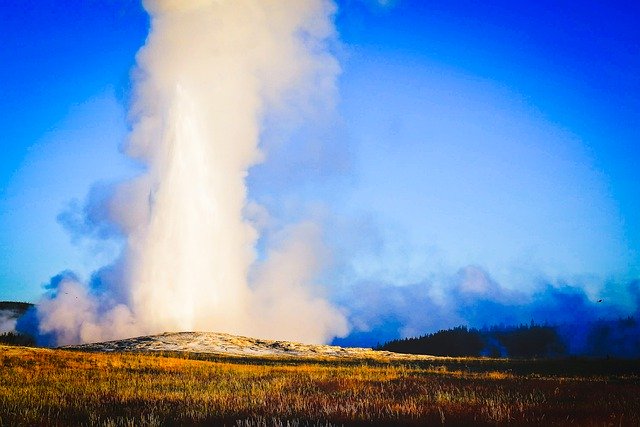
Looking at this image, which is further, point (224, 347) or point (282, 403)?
point (224, 347)

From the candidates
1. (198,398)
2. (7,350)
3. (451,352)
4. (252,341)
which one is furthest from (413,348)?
(198,398)

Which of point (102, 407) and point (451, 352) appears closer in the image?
point (102, 407)

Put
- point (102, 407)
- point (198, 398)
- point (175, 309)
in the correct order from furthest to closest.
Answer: point (175, 309) < point (198, 398) < point (102, 407)

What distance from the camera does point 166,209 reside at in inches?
2840

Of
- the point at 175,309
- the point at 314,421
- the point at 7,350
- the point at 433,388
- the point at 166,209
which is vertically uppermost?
the point at 166,209

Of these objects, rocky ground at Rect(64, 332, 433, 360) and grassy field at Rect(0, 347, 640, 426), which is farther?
rocky ground at Rect(64, 332, 433, 360)

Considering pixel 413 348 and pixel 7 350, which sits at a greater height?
pixel 413 348

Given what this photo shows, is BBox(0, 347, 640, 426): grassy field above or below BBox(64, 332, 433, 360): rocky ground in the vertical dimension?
below

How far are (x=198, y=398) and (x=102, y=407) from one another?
2732mm

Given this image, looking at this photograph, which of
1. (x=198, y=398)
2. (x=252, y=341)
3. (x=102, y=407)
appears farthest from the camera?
(x=252, y=341)

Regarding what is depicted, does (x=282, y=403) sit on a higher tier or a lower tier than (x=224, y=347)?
lower

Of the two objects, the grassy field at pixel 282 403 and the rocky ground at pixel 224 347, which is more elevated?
the rocky ground at pixel 224 347

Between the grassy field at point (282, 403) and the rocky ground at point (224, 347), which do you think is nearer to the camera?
the grassy field at point (282, 403)

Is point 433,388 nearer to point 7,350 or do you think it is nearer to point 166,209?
point 7,350
